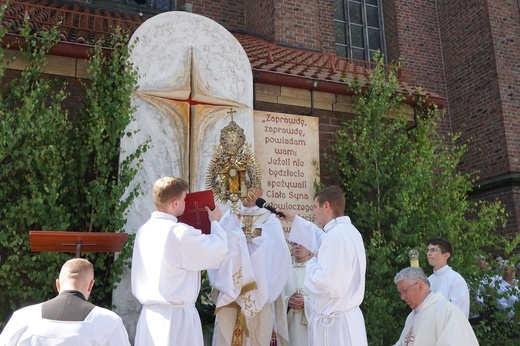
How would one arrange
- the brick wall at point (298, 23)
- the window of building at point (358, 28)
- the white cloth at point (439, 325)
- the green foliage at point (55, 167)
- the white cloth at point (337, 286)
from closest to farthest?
the white cloth at point (439, 325), the white cloth at point (337, 286), the green foliage at point (55, 167), the brick wall at point (298, 23), the window of building at point (358, 28)

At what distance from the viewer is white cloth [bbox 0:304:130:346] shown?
9.46 feet

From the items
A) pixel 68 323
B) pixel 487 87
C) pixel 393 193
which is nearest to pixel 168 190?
pixel 68 323

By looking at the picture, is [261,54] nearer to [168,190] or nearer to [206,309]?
[206,309]

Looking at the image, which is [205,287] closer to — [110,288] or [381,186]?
[110,288]

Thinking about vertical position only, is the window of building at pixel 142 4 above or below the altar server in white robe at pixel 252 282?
above

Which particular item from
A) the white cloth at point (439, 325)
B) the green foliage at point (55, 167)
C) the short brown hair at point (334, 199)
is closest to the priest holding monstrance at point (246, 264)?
the short brown hair at point (334, 199)

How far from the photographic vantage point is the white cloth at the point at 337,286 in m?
4.34

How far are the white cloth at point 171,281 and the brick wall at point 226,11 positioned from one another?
30.2 feet

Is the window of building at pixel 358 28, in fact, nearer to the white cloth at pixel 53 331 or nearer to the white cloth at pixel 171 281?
the white cloth at pixel 171 281

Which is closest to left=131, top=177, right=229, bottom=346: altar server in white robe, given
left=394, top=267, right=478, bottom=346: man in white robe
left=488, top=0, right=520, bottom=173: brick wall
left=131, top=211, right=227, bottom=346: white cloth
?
left=131, top=211, right=227, bottom=346: white cloth

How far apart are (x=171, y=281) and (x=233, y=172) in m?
1.41

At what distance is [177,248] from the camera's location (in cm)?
396

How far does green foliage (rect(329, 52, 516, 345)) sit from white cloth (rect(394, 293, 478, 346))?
216cm

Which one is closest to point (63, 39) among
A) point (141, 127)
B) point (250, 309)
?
point (141, 127)
